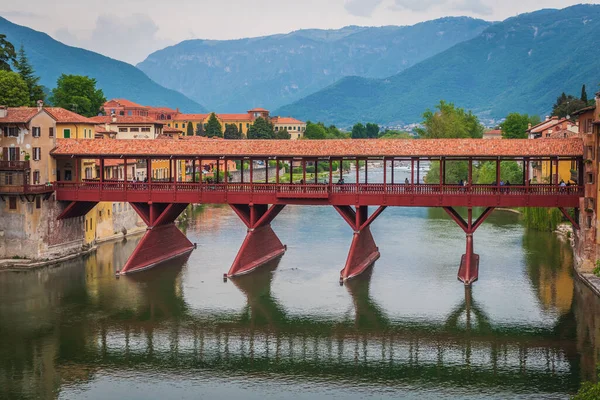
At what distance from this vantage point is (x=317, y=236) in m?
83.4

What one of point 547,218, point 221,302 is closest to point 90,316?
point 221,302

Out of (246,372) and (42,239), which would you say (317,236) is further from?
(246,372)

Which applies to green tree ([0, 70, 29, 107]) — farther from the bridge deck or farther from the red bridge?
the bridge deck

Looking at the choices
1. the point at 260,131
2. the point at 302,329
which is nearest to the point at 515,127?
the point at 260,131

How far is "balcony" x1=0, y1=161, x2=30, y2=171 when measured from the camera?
63125mm

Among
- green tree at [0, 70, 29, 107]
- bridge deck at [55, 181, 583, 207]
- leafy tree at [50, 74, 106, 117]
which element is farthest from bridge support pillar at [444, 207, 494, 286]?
leafy tree at [50, 74, 106, 117]

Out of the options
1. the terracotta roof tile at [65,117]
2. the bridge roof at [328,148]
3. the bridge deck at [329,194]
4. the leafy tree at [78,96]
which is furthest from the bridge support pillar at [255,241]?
the leafy tree at [78,96]

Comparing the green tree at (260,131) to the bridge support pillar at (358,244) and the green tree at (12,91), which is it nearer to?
the green tree at (12,91)

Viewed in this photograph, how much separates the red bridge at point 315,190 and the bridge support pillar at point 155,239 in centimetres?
9

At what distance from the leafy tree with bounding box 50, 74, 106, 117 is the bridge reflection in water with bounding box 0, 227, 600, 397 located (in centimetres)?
6853

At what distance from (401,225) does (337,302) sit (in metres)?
40.3

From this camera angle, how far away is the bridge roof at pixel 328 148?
5815 centimetres

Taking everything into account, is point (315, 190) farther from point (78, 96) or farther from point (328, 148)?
point (78, 96)

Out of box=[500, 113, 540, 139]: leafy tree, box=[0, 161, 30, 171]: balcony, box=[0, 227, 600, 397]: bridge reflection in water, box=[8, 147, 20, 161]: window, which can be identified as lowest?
box=[0, 227, 600, 397]: bridge reflection in water
